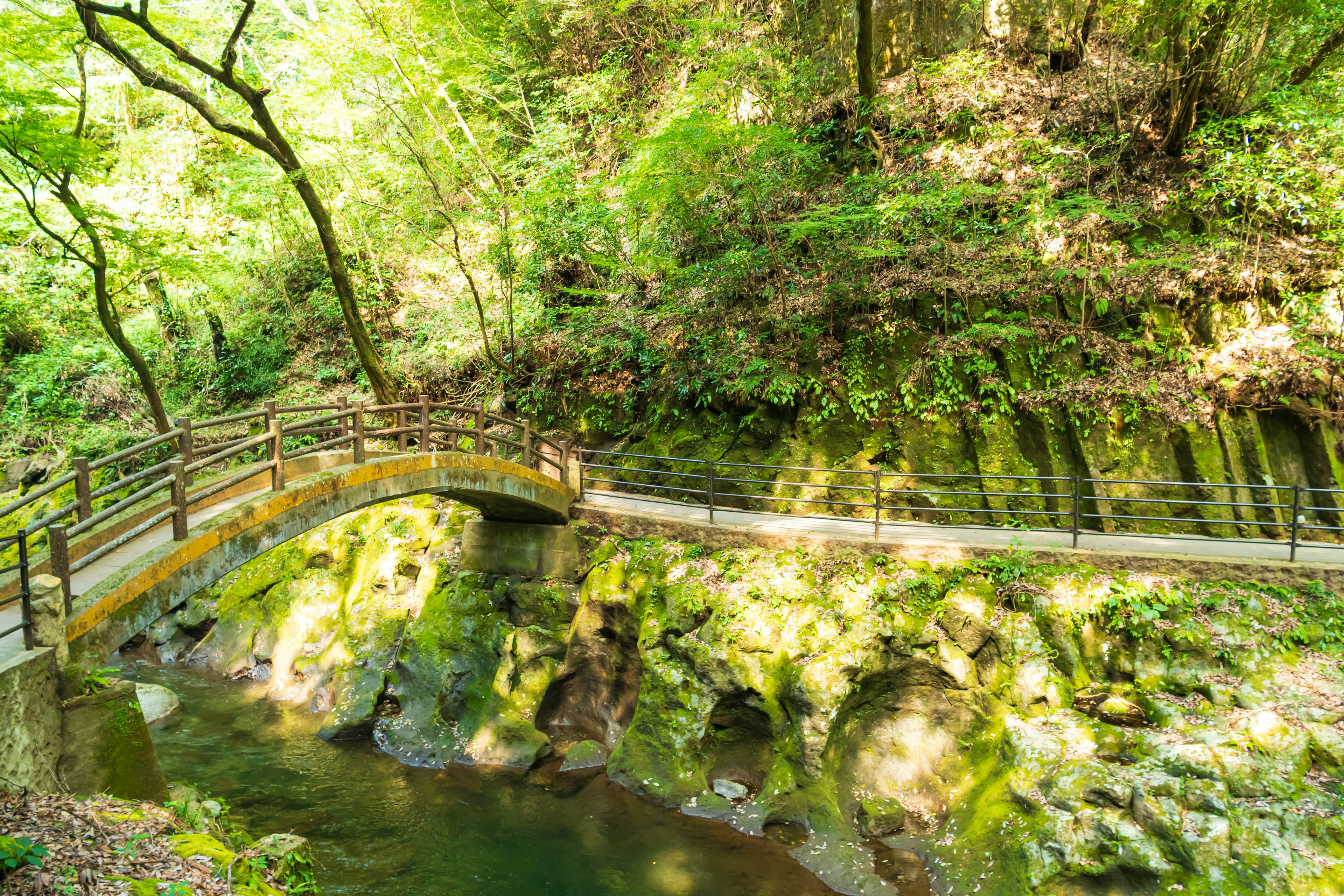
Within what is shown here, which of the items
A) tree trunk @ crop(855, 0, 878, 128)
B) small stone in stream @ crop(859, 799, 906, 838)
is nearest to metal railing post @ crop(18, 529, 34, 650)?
small stone in stream @ crop(859, 799, 906, 838)

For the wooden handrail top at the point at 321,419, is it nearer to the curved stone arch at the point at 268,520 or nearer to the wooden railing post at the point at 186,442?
the curved stone arch at the point at 268,520

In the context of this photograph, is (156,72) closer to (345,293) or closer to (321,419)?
(345,293)

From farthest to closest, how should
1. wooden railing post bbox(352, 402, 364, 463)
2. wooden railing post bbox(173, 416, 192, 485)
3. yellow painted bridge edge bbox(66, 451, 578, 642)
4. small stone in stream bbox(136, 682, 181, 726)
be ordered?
1. small stone in stream bbox(136, 682, 181, 726)
2. wooden railing post bbox(352, 402, 364, 463)
3. wooden railing post bbox(173, 416, 192, 485)
4. yellow painted bridge edge bbox(66, 451, 578, 642)

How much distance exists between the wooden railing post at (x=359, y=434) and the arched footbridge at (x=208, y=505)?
0.01 meters

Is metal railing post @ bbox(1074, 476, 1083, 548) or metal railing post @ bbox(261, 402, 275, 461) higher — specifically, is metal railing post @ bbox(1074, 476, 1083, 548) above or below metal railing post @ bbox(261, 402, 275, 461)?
below

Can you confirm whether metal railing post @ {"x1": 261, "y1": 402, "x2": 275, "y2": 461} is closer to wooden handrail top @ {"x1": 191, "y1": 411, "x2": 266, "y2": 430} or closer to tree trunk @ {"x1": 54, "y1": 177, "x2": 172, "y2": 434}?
wooden handrail top @ {"x1": 191, "y1": 411, "x2": 266, "y2": 430}

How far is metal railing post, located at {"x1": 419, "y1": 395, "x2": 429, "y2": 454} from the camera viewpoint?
1015 cm

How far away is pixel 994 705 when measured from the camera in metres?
8.73

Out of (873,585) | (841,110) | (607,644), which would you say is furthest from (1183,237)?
(607,644)

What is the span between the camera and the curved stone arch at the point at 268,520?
5730mm

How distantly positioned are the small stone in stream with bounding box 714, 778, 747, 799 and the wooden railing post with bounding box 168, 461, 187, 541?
7.16 m

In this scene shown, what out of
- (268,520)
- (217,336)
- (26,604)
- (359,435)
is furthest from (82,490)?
(217,336)

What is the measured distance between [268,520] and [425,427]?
9.95 ft

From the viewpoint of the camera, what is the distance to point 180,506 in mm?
6539
